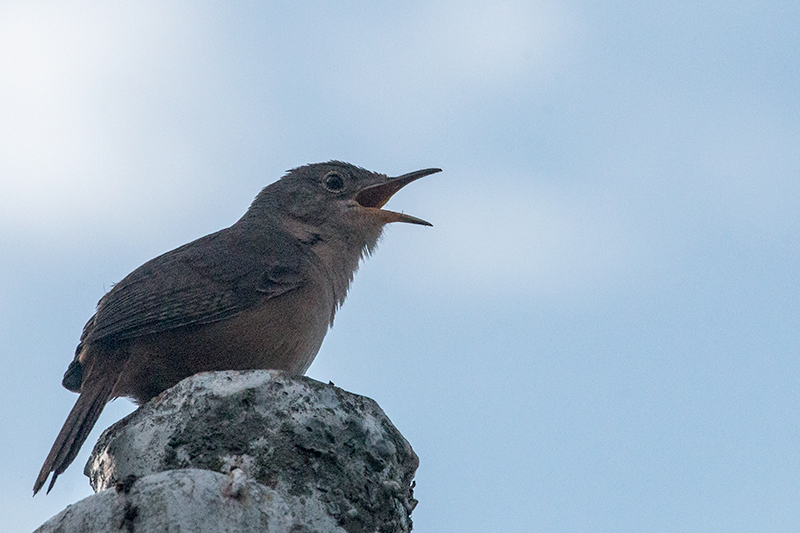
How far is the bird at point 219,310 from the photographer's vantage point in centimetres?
576

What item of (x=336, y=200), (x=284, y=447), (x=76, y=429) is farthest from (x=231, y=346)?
(x=336, y=200)

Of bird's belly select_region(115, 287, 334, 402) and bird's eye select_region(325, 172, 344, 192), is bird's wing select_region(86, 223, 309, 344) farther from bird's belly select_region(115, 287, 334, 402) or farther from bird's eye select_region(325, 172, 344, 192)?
bird's eye select_region(325, 172, 344, 192)

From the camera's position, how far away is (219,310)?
603 cm

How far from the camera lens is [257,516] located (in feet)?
11.6

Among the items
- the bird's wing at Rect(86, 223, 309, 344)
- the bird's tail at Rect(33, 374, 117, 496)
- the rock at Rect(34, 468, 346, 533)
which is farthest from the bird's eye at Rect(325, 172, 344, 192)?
the rock at Rect(34, 468, 346, 533)

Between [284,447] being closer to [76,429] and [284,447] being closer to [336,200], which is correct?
[76,429]

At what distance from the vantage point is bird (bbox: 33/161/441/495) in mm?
5758

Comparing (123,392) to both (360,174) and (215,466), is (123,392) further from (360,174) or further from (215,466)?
(360,174)

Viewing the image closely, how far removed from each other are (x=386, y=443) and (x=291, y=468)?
60cm

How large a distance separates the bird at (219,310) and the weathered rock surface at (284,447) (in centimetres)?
68

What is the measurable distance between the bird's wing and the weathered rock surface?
114 cm

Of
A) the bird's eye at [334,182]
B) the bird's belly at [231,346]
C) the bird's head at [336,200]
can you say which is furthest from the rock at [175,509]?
the bird's eye at [334,182]

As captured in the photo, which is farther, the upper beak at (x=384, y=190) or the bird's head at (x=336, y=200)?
the upper beak at (x=384, y=190)

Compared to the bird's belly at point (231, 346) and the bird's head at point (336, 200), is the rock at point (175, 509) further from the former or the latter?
the bird's head at point (336, 200)
